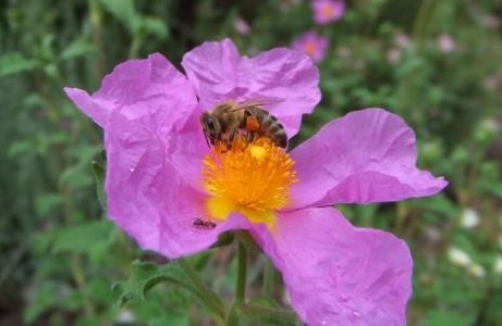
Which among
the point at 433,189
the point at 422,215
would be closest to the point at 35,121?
the point at 422,215

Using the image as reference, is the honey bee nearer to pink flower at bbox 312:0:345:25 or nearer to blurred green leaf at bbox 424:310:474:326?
blurred green leaf at bbox 424:310:474:326

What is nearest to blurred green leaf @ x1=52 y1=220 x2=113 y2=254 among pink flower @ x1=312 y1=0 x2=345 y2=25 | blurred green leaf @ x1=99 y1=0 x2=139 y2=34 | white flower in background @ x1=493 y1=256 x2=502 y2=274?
blurred green leaf @ x1=99 y1=0 x2=139 y2=34

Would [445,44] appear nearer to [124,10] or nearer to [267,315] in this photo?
[124,10]

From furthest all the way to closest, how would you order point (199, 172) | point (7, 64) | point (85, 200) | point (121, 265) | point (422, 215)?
1. point (85, 200)
2. point (422, 215)
3. point (121, 265)
4. point (7, 64)
5. point (199, 172)

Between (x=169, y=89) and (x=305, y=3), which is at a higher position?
(x=169, y=89)

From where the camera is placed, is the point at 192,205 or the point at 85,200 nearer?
the point at 192,205

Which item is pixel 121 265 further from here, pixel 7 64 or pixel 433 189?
pixel 433 189
